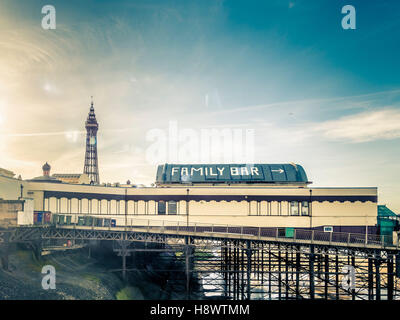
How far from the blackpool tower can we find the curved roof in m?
45.2

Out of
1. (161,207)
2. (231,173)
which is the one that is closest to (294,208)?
(231,173)

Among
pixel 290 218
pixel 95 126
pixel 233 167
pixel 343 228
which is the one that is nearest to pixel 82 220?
pixel 233 167

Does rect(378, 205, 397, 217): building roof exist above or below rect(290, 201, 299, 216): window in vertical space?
below

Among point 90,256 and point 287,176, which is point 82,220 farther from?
point 287,176

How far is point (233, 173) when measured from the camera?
2307 inches

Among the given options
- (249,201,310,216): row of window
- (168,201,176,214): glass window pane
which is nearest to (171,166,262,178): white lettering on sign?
(168,201,176,214): glass window pane

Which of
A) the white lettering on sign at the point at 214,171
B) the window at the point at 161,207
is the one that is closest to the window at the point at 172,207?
the window at the point at 161,207

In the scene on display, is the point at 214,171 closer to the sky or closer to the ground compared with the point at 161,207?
closer to the sky

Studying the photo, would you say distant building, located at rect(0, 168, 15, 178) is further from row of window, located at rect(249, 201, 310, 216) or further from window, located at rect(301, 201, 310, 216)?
window, located at rect(301, 201, 310, 216)

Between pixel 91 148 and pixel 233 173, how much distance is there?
57.0 m

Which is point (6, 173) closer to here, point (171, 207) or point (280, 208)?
point (171, 207)

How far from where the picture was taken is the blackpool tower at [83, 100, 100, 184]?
99.2m

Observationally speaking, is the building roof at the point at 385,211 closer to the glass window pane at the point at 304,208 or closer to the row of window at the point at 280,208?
the glass window pane at the point at 304,208
